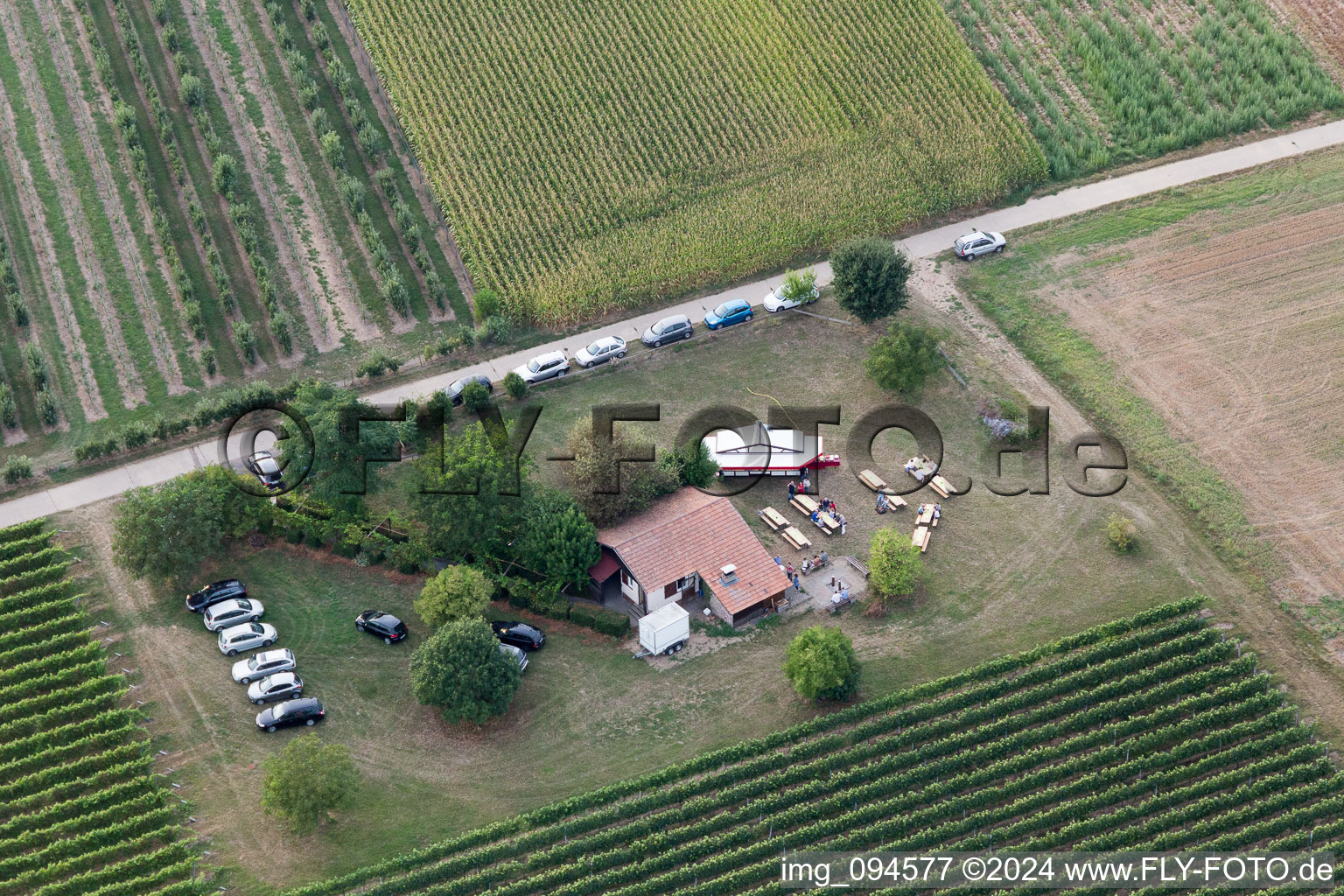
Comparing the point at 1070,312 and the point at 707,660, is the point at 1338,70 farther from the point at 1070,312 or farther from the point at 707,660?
the point at 707,660

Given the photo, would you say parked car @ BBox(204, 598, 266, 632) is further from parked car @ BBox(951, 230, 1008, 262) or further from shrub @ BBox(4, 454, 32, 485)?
parked car @ BBox(951, 230, 1008, 262)

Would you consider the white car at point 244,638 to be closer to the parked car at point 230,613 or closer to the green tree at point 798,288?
the parked car at point 230,613

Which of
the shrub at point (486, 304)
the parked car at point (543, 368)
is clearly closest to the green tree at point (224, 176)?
the shrub at point (486, 304)

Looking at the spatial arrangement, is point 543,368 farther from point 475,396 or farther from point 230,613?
point 230,613

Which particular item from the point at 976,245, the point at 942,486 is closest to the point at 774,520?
the point at 942,486

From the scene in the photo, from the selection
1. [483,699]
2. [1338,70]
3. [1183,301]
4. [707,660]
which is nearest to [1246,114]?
[1338,70]
